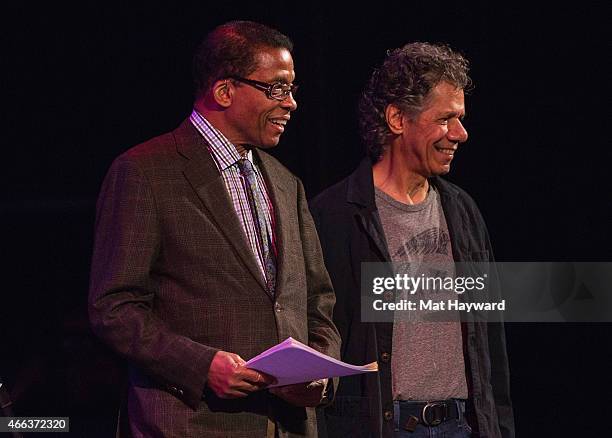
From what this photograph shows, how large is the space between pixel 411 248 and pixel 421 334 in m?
0.25

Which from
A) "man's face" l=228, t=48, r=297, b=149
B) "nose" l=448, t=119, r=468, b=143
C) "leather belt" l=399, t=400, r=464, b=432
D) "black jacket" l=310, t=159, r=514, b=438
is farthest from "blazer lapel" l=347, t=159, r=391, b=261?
"man's face" l=228, t=48, r=297, b=149

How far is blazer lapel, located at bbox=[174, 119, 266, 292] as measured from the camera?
83.1 inches

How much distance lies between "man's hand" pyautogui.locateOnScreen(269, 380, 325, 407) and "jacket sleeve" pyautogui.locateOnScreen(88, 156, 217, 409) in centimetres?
20

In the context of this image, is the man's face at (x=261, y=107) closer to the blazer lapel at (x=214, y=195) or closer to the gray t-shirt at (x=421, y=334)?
the blazer lapel at (x=214, y=195)

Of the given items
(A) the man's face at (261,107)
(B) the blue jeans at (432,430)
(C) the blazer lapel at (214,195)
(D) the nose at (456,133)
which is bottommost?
(B) the blue jeans at (432,430)

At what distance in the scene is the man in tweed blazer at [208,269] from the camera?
79.0 inches

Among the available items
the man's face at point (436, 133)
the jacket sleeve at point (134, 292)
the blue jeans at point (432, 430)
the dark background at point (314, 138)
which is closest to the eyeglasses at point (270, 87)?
the jacket sleeve at point (134, 292)

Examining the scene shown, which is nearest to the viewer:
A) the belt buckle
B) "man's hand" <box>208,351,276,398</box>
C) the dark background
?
"man's hand" <box>208,351,276,398</box>

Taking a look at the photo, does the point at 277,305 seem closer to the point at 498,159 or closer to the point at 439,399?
the point at 439,399

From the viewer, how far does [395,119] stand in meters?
2.95

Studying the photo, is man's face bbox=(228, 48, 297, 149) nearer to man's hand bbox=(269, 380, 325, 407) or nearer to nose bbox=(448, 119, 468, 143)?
man's hand bbox=(269, 380, 325, 407)

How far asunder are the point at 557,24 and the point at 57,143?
6.74 feet

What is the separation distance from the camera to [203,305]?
2074 millimetres

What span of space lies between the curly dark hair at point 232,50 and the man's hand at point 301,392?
736 millimetres
